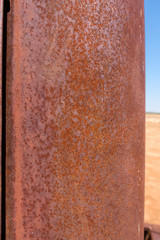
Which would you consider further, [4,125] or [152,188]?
[152,188]

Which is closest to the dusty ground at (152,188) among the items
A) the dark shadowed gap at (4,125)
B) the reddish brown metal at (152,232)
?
the reddish brown metal at (152,232)

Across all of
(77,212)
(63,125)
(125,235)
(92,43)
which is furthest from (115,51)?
(125,235)

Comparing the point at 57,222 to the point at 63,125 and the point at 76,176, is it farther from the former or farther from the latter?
the point at 63,125

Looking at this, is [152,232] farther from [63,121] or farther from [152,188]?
[152,188]

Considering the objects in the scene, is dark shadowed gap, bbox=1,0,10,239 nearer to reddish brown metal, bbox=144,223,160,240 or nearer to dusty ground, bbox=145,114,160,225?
reddish brown metal, bbox=144,223,160,240

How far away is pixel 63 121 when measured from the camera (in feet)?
2.32

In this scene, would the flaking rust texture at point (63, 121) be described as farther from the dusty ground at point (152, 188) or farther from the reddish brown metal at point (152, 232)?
the dusty ground at point (152, 188)

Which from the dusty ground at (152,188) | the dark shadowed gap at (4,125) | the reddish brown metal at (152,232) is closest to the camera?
the dark shadowed gap at (4,125)

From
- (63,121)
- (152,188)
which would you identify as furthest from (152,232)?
(152,188)

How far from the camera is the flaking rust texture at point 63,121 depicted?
688mm

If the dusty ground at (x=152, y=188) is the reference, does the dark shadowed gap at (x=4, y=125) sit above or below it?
above

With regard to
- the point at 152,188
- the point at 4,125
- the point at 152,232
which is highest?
the point at 4,125

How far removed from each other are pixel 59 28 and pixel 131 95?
373 millimetres

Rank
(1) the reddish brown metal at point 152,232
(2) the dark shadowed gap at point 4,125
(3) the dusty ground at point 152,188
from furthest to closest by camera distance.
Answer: (3) the dusty ground at point 152,188
(1) the reddish brown metal at point 152,232
(2) the dark shadowed gap at point 4,125
